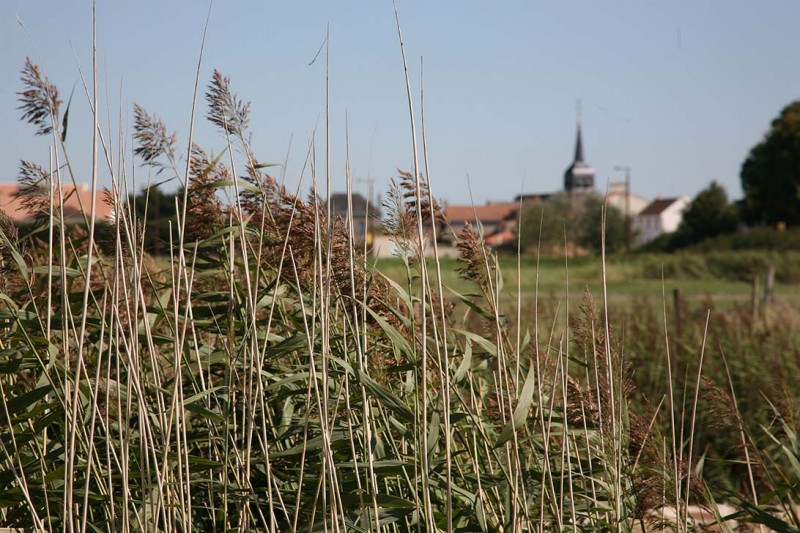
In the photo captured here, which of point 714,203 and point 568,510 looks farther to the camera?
point 714,203

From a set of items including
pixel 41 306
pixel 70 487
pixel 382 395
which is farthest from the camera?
pixel 41 306

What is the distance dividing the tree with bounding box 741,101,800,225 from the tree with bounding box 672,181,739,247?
14.6ft

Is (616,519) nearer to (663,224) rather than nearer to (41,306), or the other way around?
(41,306)

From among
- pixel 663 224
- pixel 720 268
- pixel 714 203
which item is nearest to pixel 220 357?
pixel 720 268

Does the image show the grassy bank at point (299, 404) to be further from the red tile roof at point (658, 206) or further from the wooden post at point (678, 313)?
the red tile roof at point (658, 206)

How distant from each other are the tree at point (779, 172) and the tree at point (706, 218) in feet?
14.6

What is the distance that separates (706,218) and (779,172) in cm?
804

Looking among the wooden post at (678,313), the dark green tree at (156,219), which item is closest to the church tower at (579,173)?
the wooden post at (678,313)

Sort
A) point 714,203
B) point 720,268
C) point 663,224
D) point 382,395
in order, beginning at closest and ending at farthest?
point 382,395 → point 720,268 → point 714,203 → point 663,224

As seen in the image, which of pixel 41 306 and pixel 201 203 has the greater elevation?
pixel 201 203

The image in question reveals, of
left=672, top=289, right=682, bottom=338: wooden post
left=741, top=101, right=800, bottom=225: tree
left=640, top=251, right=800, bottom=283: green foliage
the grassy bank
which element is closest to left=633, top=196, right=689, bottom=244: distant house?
left=741, top=101, right=800, bottom=225: tree

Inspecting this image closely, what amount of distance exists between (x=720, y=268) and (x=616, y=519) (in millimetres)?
29108

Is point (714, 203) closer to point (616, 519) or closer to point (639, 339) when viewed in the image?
point (639, 339)

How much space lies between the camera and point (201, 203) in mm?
2312
